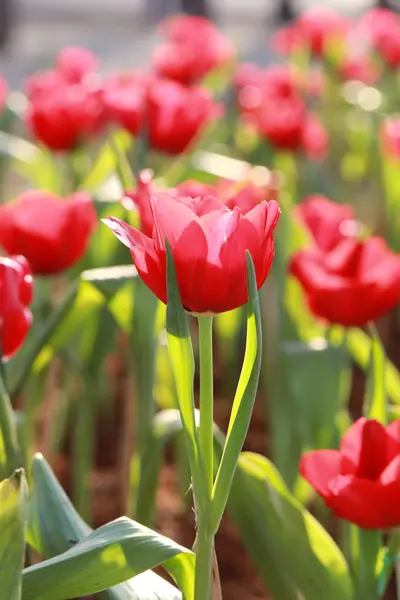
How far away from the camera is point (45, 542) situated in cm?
55

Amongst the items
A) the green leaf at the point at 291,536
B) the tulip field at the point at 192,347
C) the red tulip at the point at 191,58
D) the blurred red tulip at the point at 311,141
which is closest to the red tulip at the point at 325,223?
the tulip field at the point at 192,347

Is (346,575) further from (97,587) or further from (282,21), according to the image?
(282,21)

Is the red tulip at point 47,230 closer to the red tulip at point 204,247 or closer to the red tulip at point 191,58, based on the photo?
the red tulip at point 204,247

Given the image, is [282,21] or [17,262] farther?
[282,21]

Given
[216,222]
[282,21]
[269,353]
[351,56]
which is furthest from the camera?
[282,21]

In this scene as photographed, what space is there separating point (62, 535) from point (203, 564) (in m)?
0.10

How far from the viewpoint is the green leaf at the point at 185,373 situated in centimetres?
46

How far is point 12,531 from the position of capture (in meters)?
0.44

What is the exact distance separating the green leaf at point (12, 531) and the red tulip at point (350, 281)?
0.38 metres

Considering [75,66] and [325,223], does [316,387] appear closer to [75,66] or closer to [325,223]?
[325,223]

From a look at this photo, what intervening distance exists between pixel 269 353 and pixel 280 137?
0.41 meters

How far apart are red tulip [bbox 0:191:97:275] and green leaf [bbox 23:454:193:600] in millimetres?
249

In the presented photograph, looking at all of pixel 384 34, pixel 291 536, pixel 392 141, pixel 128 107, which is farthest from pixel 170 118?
pixel 384 34

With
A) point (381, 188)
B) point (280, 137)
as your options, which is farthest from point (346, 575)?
point (381, 188)
